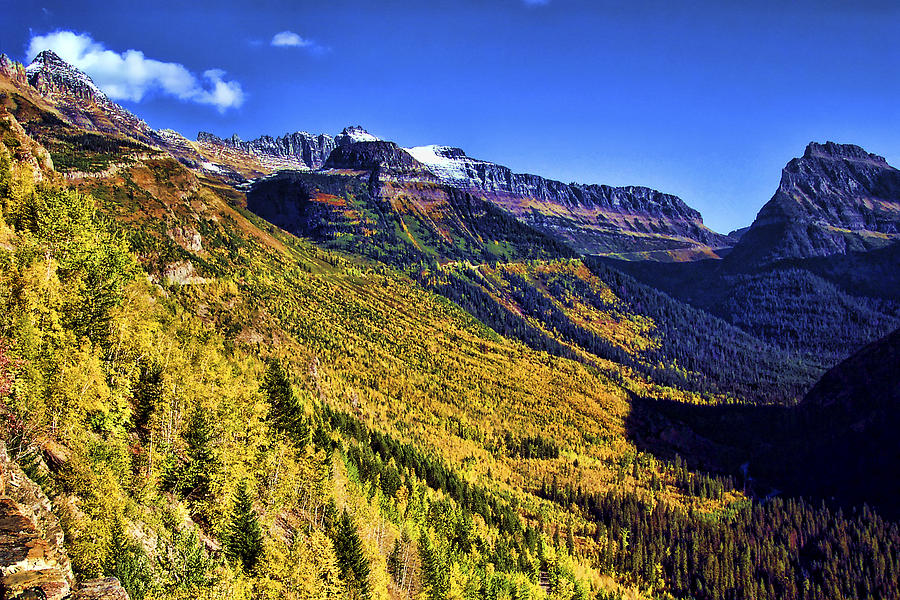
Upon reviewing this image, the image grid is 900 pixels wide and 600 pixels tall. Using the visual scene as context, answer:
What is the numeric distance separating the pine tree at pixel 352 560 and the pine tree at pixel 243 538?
41.9 ft

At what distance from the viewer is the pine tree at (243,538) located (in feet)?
170

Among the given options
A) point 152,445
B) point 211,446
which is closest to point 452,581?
point 211,446

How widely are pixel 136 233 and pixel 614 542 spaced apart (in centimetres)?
17820

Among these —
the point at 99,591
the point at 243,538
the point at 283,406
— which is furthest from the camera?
the point at 283,406

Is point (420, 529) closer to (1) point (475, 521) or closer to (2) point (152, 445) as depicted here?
(1) point (475, 521)

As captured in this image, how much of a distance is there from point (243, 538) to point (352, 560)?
15801mm

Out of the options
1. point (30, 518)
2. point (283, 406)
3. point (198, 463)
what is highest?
point (30, 518)

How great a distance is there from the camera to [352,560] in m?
63.7

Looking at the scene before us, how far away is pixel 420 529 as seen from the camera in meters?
95.4

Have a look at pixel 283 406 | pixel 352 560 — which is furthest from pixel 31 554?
pixel 283 406

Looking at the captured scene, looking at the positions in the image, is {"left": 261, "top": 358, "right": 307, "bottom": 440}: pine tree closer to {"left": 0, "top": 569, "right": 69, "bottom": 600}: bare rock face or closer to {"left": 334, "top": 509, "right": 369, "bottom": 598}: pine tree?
{"left": 334, "top": 509, "right": 369, "bottom": 598}: pine tree

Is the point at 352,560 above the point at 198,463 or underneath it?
underneath

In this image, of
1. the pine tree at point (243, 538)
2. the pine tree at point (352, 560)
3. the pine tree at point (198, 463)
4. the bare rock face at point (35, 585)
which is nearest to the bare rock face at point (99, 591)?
the bare rock face at point (35, 585)

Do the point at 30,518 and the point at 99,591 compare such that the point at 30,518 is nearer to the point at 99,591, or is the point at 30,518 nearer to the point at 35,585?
the point at 35,585
